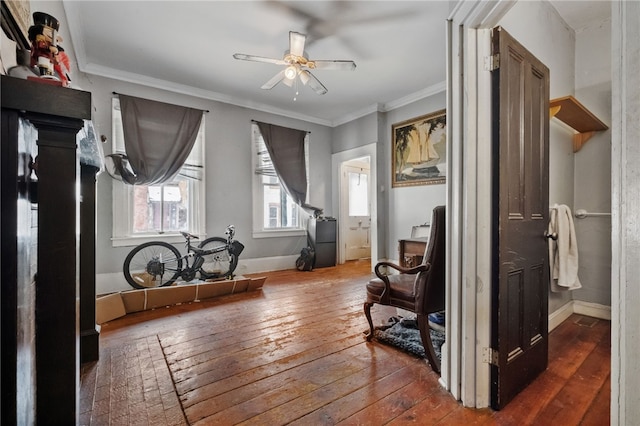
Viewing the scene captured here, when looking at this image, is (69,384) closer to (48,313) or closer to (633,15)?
(48,313)

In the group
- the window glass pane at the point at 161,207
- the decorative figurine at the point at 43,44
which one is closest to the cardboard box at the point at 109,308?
the window glass pane at the point at 161,207

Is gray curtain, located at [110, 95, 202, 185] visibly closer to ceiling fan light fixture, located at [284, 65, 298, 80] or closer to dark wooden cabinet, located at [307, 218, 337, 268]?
ceiling fan light fixture, located at [284, 65, 298, 80]

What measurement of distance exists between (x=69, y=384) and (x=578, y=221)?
3719 millimetres

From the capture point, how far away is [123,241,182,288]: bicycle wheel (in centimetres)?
349

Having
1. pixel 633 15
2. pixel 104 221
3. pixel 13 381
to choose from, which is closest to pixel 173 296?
pixel 104 221

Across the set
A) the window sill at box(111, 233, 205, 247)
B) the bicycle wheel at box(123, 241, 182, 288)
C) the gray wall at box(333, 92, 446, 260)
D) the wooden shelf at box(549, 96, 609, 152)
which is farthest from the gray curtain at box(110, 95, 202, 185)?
the wooden shelf at box(549, 96, 609, 152)

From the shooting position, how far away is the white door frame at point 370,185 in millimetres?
4801

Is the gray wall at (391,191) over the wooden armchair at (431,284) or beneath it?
over

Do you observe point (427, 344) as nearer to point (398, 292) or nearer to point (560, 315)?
point (398, 292)

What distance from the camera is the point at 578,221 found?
2.74 meters

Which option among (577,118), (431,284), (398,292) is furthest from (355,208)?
(431,284)

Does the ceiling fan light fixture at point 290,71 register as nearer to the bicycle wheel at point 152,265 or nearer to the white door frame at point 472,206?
the white door frame at point 472,206

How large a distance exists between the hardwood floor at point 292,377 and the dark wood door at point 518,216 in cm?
21

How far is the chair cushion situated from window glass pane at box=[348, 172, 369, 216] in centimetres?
376
